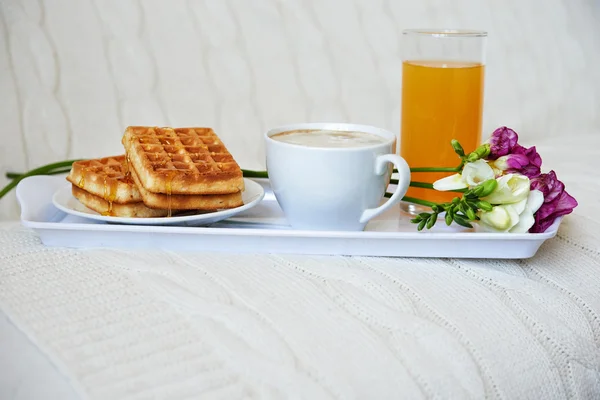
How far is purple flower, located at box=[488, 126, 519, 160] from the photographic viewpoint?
0.80 m

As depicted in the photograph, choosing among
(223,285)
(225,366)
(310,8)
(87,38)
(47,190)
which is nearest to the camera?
(225,366)

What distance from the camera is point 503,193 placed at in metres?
0.75

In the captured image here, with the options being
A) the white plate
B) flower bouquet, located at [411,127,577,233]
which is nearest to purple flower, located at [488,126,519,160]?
flower bouquet, located at [411,127,577,233]

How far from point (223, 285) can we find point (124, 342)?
0.40ft

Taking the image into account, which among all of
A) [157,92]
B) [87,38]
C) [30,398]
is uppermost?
[87,38]

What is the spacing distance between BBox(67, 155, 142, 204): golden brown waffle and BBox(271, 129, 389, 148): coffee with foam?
0.17m

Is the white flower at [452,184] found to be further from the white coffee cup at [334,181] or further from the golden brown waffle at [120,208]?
the golden brown waffle at [120,208]

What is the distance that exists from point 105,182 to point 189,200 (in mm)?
90

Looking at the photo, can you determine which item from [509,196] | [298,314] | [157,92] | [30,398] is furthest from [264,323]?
[157,92]

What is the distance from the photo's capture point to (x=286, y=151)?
0.78 meters

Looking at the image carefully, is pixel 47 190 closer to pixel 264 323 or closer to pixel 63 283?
pixel 63 283

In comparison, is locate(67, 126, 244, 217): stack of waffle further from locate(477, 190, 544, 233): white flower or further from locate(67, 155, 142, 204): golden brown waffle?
locate(477, 190, 544, 233): white flower

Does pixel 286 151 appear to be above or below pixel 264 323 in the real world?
above

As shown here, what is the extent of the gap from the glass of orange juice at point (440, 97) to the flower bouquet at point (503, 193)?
13 cm
